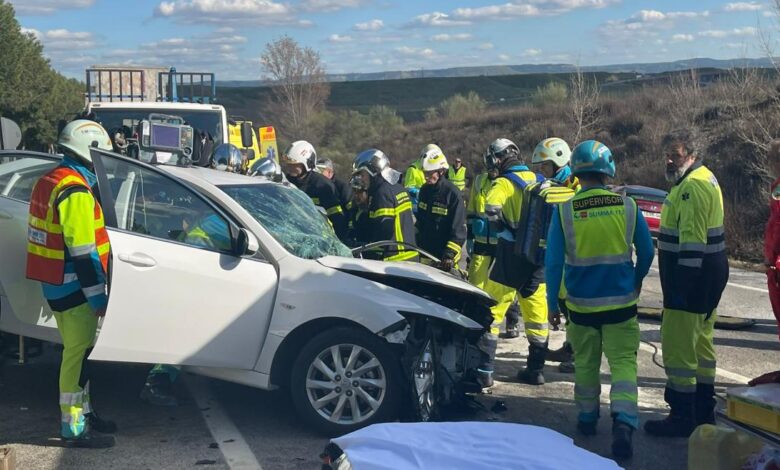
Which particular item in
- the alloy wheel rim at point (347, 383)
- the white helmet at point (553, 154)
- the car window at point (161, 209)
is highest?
the white helmet at point (553, 154)

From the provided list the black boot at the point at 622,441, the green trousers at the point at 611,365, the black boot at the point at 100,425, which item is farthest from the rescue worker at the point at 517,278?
the black boot at the point at 100,425

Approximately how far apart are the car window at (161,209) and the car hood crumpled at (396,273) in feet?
2.46

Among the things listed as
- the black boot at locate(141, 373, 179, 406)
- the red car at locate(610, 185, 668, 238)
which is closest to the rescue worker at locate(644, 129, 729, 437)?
the black boot at locate(141, 373, 179, 406)

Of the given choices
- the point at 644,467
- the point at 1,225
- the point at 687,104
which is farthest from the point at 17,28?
the point at 644,467

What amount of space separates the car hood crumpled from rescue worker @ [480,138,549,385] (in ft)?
2.71

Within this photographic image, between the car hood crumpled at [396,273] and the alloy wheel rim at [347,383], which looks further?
the car hood crumpled at [396,273]

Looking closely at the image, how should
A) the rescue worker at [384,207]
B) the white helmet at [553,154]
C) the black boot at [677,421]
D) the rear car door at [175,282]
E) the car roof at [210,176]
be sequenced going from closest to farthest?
the rear car door at [175,282], the black boot at [677,421], the car roof at [210,176], the white helmet at [553,154], the rescue worker at [384,207]

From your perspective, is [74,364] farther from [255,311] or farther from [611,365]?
[611,365]

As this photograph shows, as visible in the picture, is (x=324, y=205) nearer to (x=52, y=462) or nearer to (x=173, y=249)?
(x=173, y=249)

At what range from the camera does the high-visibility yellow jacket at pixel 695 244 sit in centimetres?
560

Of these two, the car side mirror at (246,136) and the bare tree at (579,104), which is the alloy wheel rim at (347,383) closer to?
the car side mirror at (246,136)

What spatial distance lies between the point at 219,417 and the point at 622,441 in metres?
2.69

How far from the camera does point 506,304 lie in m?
7.12

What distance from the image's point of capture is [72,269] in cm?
520
